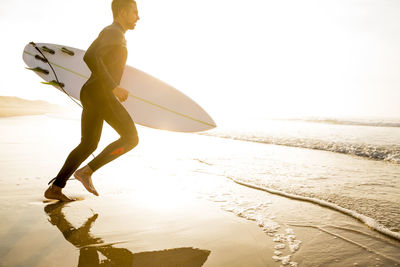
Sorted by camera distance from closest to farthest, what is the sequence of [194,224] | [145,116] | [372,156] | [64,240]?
[64,240] < [194,224] < [145,116] < [372,156]

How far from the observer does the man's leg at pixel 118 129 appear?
8.14 feet

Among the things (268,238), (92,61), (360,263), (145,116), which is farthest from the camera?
(145,116)

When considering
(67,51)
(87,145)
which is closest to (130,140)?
(87,145)

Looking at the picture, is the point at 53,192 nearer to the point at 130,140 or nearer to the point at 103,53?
the point at 130,140

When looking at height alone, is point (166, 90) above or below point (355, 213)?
above

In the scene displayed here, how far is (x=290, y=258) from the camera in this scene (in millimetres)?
1715

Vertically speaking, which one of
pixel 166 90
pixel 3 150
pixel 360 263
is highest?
pixel 166 90

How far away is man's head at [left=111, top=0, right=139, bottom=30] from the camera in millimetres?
2604

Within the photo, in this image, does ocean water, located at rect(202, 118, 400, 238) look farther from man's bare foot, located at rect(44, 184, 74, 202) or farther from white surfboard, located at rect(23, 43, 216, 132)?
man's bare foot, located at rect(44, 184, 74, 202)

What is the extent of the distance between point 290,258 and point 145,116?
2777 mm

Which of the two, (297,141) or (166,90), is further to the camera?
(297,141)

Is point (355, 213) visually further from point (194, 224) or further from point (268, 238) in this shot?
point (194, 224)

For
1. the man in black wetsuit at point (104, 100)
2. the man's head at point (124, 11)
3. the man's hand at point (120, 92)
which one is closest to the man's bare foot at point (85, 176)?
the man in black wetsuit at point (104, 100)

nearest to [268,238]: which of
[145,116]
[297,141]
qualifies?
[145,116]
